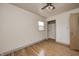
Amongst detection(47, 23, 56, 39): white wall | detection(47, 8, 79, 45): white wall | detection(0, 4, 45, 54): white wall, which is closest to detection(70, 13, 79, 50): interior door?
detection(47, 8, 79, 45): white wall

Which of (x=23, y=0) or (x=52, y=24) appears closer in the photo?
(x=23, y=0)

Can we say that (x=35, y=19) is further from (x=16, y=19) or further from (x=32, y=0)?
(x=32, y=0)

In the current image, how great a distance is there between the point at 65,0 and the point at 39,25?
12.8 ft

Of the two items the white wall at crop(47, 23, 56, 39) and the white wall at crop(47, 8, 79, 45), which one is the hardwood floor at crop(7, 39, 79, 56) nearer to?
the white wall at crop(47, 8, 79, 45)

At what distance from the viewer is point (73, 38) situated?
3262mm

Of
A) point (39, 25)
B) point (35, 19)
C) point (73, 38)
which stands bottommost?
point (73, 38)

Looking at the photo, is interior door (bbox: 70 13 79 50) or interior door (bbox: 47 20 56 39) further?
interior door (bbox: 47 20 56 39)

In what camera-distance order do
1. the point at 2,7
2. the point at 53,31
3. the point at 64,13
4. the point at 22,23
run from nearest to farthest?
the point at 2,7 → the point at 22,23 → the point at 64,13 → the point at 53,31

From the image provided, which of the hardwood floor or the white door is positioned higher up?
the white door

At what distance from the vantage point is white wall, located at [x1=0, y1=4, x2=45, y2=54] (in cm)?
265

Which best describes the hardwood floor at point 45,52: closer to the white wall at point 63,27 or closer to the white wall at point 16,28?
the white wall at point 16,28

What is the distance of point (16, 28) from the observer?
3.11m

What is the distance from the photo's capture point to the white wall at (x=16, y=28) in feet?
8.68

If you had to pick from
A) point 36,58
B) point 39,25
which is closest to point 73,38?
point 39,25
